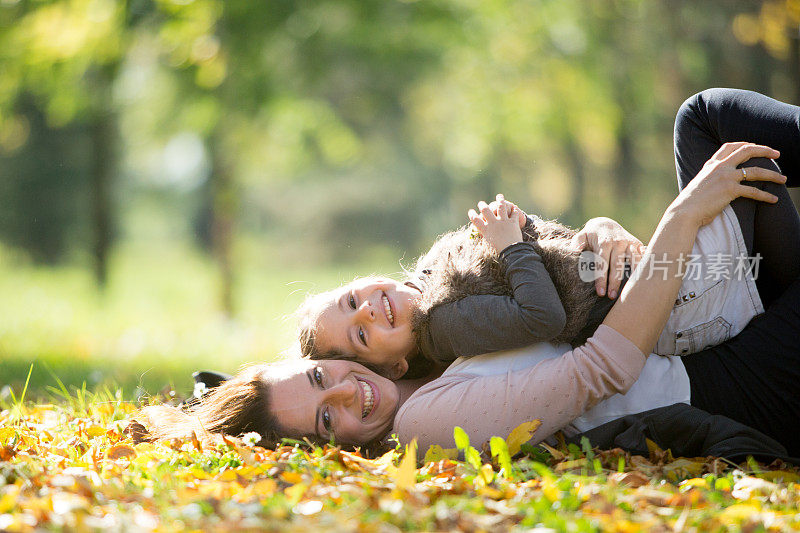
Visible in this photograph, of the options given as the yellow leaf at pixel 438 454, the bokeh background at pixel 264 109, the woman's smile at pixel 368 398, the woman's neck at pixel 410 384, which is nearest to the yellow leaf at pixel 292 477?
the yellow leaf at pixel 438 454

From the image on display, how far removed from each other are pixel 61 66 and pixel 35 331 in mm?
3140

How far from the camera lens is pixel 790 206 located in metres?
3.14

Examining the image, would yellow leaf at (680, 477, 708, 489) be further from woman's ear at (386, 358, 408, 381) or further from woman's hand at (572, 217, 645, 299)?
woman's ear at (386, 358, 408, 381)

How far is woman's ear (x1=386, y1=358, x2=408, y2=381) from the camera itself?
343 centimetres

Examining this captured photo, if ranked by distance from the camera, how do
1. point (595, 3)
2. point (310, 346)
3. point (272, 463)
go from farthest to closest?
point (595, 3)
point (310, 346)
point (272, 463)

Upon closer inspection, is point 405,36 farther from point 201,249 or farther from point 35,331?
point 201,249

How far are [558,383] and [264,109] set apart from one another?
749cm

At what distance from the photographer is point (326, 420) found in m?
3.12

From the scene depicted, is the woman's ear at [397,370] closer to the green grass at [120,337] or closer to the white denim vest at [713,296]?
→ the green grass at [120,337]

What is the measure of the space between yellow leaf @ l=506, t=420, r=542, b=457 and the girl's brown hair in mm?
969

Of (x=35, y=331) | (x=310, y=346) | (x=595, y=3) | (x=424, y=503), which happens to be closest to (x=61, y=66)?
(x=35, y=331)

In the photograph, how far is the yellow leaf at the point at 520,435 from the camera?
2807 mm

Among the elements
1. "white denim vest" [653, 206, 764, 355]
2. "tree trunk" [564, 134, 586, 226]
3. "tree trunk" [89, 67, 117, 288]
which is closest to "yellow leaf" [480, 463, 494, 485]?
"white denim vest" [653, 206, 764, 355]

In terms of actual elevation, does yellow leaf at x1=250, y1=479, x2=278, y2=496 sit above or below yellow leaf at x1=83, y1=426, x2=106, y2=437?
above
